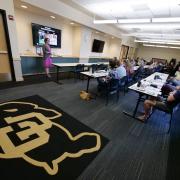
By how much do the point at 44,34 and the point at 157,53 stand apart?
12.7 m

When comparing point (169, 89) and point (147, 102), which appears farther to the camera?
point (169, 89)

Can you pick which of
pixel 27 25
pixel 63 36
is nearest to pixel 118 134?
pixel 27 25

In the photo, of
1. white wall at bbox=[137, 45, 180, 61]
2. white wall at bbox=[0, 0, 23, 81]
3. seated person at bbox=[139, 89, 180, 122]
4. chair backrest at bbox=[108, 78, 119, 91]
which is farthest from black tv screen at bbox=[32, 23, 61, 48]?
white wall at bbox=[137, 45, 180, 61]

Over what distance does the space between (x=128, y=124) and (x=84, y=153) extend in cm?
134

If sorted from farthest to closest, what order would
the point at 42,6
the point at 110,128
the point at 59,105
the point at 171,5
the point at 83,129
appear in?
the point at 42,6 < the point at 171,5 < the point at 59,105 < the point at 110,128 < the point at 83,129

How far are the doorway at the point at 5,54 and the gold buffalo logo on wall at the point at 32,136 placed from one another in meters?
1.67

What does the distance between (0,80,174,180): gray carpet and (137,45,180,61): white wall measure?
12089 millimetres

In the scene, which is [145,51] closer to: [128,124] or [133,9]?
[133,9]

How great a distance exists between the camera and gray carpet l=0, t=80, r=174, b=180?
5.59 ft

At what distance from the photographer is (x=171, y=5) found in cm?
366

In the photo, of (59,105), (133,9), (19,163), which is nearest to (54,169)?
(19,163)

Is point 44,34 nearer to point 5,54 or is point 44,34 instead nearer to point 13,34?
point 13,34

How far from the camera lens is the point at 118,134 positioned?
242 cm

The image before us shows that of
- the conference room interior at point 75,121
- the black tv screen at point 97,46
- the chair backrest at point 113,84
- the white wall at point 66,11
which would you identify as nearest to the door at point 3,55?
the conference room interior at point 75,121
